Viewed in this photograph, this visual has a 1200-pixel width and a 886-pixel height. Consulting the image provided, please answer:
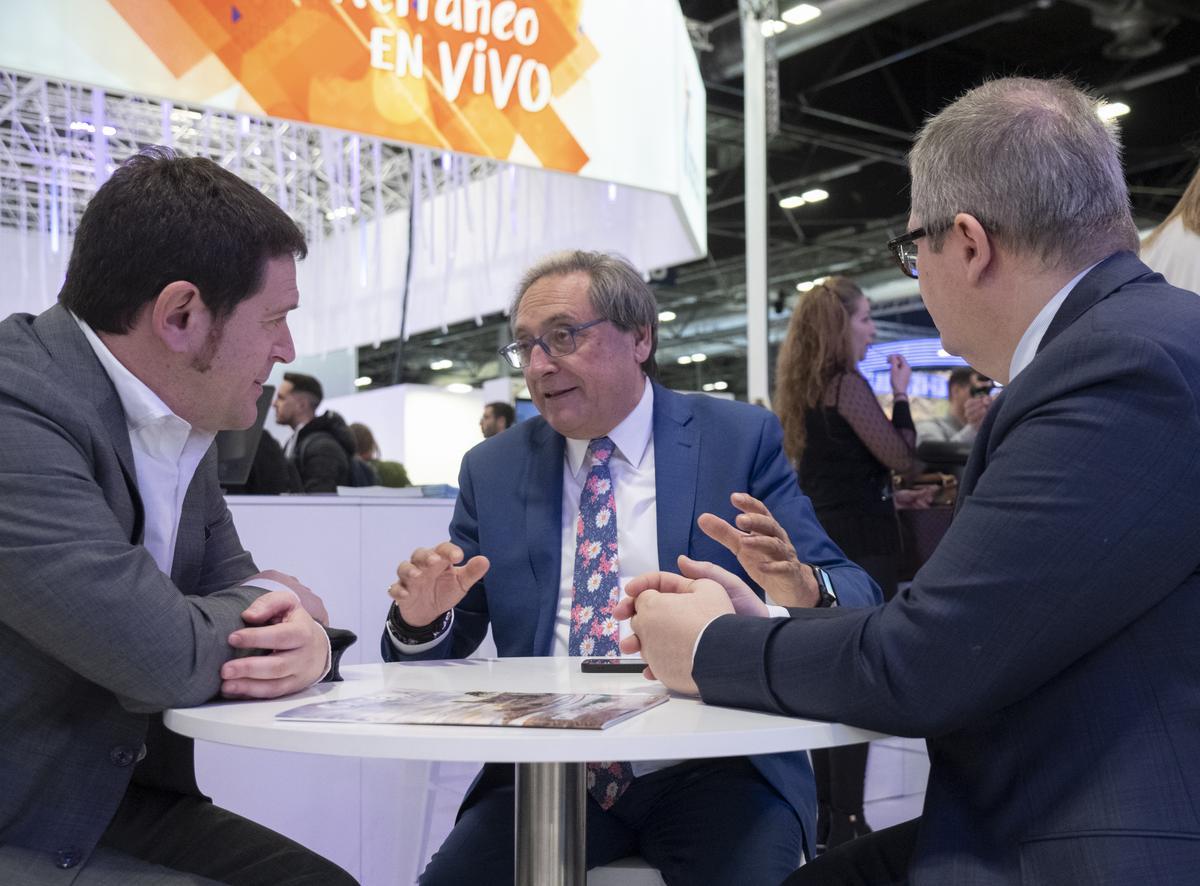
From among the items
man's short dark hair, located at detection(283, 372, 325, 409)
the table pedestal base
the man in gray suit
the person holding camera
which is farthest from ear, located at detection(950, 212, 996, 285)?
man's short dark hair, located at detection(283, 372, 325, 409)

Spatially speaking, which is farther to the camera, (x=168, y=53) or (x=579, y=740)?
(x=168, y=53)

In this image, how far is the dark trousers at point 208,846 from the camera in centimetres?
131

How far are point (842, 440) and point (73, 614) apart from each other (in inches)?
99.6

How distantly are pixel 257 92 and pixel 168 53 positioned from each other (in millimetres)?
269

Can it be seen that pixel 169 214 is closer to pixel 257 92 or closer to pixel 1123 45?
pixel 257 92

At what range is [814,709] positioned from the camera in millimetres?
1062

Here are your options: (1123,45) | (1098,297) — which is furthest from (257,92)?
(1123,45)

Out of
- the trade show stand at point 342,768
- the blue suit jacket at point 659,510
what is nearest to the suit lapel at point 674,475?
the blue suit jacket at point 659,510

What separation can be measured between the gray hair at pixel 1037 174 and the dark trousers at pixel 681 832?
0.81 meters

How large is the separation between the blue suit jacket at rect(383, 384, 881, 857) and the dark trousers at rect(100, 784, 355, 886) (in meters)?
0.44

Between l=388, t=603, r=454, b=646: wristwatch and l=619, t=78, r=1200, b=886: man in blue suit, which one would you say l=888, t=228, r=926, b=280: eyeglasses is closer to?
l=619, t=78, r=1200, b=886: man in blue suit

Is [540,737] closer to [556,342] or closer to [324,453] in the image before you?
[556,342]

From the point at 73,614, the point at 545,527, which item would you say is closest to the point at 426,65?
the point at 545,527

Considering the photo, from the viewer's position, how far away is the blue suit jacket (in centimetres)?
181
